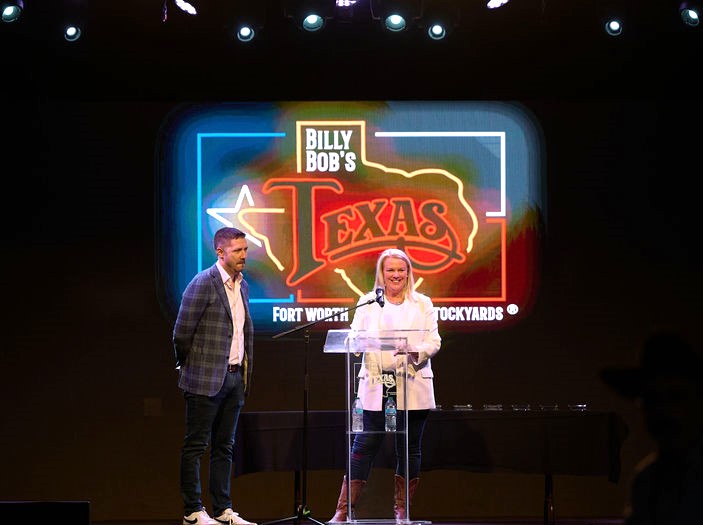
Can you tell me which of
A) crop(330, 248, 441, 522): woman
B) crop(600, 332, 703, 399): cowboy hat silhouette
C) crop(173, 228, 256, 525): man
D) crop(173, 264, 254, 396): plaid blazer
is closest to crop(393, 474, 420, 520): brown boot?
crop(330, 248, 441, 522): woman

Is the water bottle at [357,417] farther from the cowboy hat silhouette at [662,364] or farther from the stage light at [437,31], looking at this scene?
the cowboy hat silhouette at [662,364]

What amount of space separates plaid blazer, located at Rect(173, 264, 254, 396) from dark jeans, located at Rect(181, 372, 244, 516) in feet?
0.29

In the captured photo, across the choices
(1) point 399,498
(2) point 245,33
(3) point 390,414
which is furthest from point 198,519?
(2) point 245,33

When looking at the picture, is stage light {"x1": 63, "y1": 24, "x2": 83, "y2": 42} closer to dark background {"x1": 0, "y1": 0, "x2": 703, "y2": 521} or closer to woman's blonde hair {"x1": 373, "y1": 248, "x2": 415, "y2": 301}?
dark background {"x1": 0, "y1": 0, "x2": 703, "y2": 521}

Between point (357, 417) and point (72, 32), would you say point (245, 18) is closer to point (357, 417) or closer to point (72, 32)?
point (72, 32)

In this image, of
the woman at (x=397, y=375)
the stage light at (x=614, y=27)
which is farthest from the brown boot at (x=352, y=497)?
the stage light at (x=614, y=27)

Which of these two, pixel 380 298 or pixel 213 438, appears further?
pixel 213 438

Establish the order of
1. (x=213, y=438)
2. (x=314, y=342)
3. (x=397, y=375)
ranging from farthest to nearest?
(x=314, y=342)
(x=213, y=438)
(x=397, y=375)

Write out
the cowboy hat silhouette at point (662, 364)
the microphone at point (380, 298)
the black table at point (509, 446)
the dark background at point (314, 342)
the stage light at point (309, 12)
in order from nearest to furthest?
the cowboy hat silhouette at point (662, 364) → the microphone at point (380, 298) → the black table at point (509, 446) → the stage light at point (309, 12) → the dark background at point (314, 342)

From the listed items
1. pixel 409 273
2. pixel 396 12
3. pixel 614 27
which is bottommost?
pixel 409 273

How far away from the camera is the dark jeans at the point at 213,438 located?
6.08 m

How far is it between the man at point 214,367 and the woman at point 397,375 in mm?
723

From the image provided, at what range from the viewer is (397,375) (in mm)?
5777

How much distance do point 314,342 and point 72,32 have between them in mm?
2676
